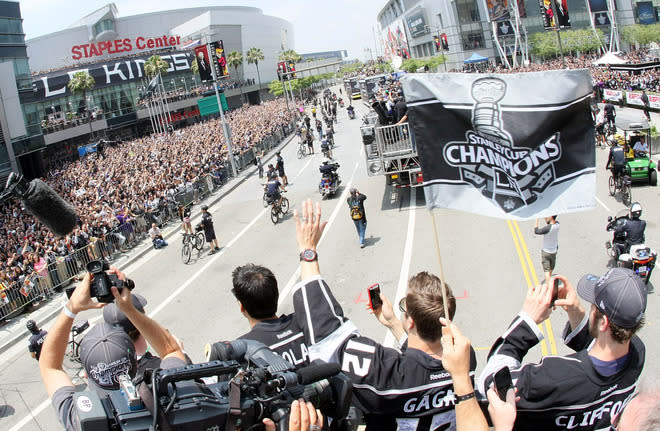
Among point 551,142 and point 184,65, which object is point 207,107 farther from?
point 184,65

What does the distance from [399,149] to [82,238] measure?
35.8ft

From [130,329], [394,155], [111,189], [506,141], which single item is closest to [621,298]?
[506,141]

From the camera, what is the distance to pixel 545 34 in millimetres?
83000

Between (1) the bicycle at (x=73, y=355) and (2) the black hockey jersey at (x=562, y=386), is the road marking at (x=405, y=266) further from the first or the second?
(1) the bicycle at (x=73, y=355)

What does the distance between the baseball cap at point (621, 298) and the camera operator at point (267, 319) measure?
1972 mm

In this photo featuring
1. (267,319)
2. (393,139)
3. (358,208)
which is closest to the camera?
(267,319)

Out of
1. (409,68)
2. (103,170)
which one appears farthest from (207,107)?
(409,68)

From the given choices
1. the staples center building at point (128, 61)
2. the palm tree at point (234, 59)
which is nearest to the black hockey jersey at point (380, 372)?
the staples center building at point (128, 61)

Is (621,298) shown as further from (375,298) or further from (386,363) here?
(375,298)

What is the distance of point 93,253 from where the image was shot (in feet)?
60.0

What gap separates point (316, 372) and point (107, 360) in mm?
1502

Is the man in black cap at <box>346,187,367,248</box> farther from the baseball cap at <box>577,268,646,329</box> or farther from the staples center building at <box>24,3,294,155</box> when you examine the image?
the staples center building at <box>24,3,294,155</box>

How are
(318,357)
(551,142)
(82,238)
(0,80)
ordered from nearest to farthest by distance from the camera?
(318,357) → (551,142) → (82,238) → (0,80)

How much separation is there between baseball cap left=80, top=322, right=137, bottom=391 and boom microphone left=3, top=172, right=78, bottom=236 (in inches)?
34.0
